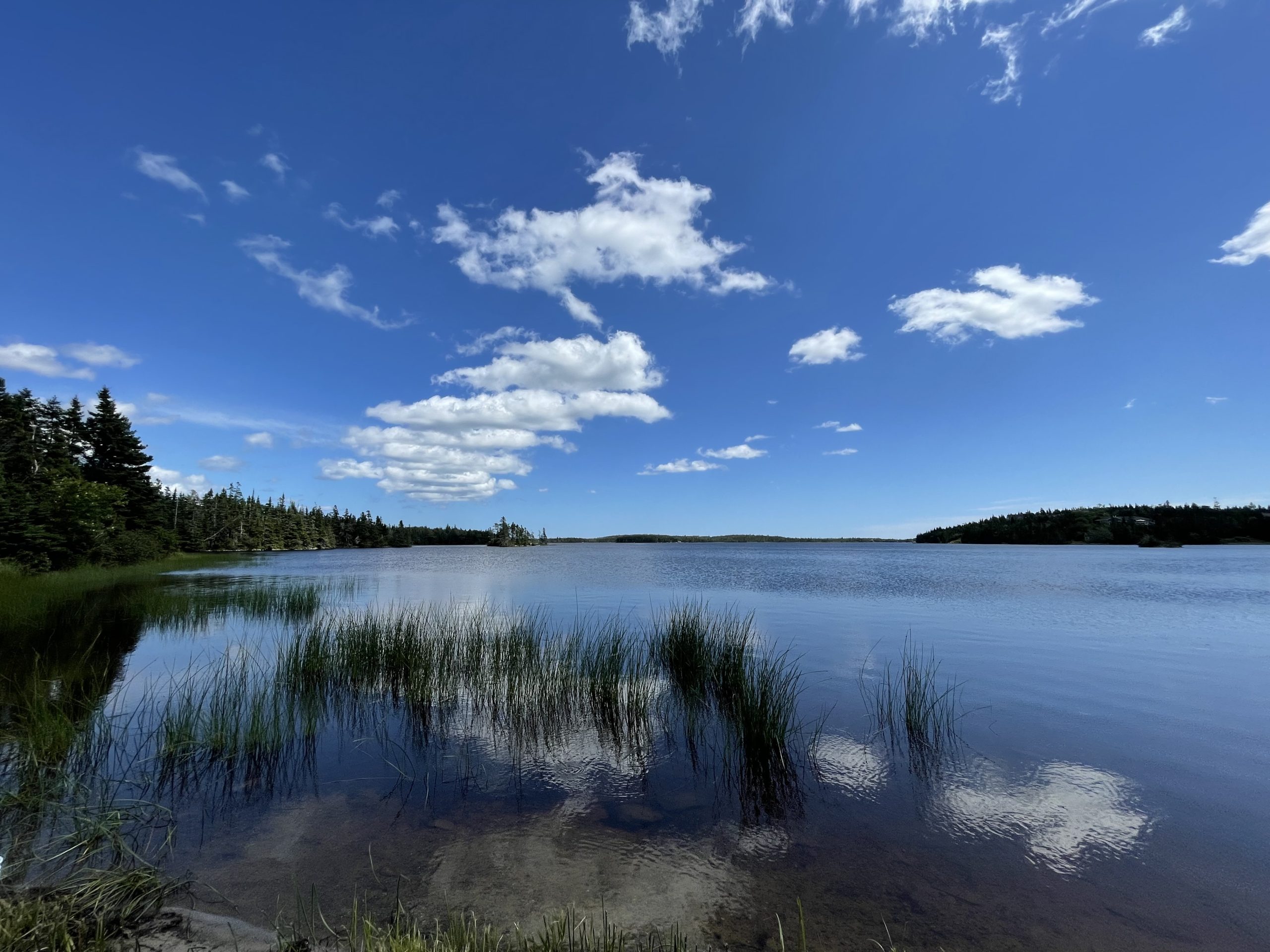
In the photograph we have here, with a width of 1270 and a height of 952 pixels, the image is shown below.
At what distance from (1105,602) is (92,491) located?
49054 mm

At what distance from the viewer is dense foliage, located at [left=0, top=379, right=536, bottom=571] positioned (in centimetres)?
2462

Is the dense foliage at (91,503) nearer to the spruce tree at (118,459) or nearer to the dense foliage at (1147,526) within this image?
the spruce tree at (118,459)

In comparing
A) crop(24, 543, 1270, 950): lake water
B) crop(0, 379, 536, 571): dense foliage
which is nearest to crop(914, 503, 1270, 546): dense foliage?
crop(24, 543, 1270, 950): lake water

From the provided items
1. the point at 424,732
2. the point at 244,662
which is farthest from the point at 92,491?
the point at 424,732

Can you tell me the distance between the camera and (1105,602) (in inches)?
822

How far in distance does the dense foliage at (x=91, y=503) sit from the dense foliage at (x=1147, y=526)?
398 feet

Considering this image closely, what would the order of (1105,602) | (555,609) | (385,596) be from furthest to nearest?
(385,596) < (1105,602) < (555,609)

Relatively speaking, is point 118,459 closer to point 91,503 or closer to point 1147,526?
point 91,503

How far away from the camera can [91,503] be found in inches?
1158

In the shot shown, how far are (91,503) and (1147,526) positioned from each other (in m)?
127

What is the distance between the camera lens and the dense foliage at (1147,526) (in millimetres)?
85062

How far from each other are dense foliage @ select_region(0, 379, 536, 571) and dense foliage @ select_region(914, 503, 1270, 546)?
12116 cm

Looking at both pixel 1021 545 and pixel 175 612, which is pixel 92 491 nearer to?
pixel 175 612

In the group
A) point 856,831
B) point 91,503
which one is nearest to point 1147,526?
point 856,831
